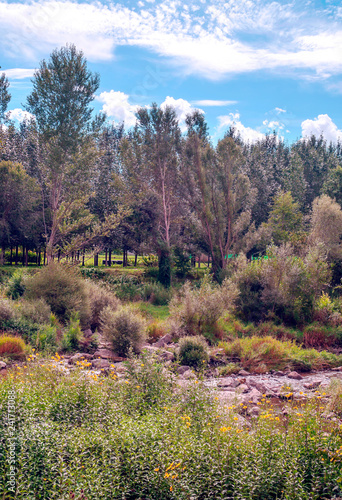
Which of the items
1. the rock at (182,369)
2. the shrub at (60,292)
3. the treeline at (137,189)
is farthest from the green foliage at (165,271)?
the rock at (182,369)

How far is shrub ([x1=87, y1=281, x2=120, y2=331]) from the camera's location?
1512cm

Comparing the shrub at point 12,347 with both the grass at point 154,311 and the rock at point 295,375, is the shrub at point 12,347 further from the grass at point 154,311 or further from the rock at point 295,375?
the rock at point 295,375

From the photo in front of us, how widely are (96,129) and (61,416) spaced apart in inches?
807

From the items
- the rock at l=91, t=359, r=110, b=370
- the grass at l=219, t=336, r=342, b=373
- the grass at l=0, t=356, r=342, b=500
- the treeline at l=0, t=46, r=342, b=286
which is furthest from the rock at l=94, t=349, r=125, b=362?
the treeline at l=0, t=46, r=342, b=286

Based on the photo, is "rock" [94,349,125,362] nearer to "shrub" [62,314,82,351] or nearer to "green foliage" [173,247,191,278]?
"shrub" [62,314,82,351]

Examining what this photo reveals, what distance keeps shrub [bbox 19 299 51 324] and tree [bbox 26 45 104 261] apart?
339 inches

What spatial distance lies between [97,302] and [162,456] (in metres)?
11.7

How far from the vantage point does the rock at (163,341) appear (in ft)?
44.2

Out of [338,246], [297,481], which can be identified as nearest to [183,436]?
[297,481]

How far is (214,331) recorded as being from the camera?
14859 millimetres

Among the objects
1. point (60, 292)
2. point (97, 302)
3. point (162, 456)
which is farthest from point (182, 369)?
point (162, 456)

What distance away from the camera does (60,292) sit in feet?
46.2

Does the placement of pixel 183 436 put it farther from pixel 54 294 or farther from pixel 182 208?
pixel 182 208

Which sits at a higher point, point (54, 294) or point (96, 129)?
point (96, 129)
